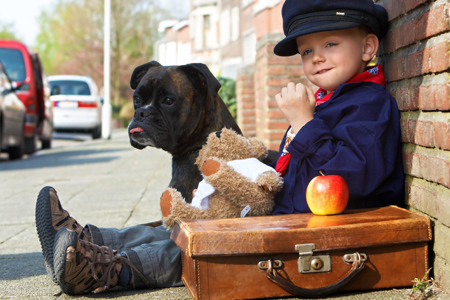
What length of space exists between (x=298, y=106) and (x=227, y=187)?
0.48m

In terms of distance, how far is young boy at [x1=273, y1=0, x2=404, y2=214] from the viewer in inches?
96.3

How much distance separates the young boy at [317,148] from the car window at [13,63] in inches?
416

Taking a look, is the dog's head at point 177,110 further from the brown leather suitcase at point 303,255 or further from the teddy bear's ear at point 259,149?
the brown leather suitcase at point 303,255

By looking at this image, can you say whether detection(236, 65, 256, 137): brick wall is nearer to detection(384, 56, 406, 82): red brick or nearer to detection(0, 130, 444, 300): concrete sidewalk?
detection(0, 130, 444, 300): concrete sidewalk

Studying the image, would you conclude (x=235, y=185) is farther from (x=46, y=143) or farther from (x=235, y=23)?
(x=235, y=23)

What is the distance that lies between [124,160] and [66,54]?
38014mm

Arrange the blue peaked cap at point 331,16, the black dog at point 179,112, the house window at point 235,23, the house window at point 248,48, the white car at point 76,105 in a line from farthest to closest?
1. the house window at point 235,23
2. the house window at point 248,48
3. the white car at point 76,105
4. the black dog at point 179,112
5. the blue peaked cap at point 331,16

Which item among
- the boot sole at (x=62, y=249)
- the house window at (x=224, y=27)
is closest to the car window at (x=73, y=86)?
the house window at (x=224, y=27)

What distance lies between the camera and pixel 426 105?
7.65 feet

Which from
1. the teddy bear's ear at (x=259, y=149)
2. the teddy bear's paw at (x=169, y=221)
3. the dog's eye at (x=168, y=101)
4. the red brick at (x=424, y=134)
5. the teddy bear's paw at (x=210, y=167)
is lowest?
the teddy bear's paw at (x=169, y=221)

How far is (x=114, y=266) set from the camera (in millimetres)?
2492

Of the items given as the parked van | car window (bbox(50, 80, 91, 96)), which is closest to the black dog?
the parked van

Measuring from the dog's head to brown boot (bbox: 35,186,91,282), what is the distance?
0.78 meters

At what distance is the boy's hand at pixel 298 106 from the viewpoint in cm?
255
